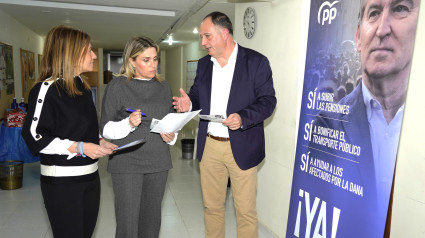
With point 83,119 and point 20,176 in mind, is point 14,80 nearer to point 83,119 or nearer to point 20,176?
point 20,176

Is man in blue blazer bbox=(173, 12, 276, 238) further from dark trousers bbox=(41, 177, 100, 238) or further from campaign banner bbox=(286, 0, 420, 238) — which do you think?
dark trousers bbox=(41, 177, 100, 238)

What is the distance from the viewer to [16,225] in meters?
3.52

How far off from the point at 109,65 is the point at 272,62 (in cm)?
1567

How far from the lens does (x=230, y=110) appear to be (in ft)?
7.87

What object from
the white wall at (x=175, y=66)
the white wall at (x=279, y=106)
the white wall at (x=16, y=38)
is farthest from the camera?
the white wall at (x=175, y=66)

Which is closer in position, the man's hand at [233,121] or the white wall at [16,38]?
the man's hand at [233,121]

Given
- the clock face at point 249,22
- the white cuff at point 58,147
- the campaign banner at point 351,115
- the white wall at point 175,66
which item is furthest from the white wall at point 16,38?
the white wall at point 175,66

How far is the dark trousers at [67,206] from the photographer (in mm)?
1730

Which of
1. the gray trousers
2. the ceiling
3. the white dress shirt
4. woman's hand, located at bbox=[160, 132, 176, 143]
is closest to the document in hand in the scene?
woman's hand, located at bbox=[160, 132, 176, 143]

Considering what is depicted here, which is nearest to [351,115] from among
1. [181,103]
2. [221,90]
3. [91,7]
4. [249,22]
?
[221,90]

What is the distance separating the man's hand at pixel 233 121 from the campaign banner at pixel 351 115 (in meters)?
0.55

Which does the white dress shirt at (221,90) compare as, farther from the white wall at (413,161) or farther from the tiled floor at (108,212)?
the tiled floor at (108,212)

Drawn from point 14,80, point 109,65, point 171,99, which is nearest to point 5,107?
point 14,80

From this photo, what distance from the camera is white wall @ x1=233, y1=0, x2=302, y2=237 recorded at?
9.55 ft
